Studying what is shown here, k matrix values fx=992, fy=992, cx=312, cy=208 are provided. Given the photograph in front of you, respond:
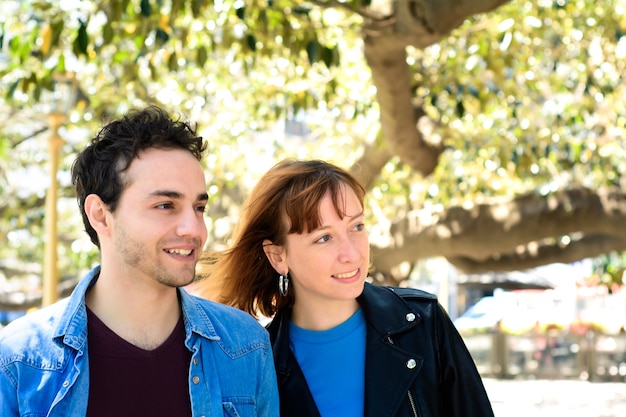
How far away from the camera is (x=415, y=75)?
8.63 m

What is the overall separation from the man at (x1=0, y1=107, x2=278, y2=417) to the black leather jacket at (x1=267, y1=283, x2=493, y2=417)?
0.58 ft

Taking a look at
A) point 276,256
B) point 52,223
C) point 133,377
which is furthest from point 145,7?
point 52,223

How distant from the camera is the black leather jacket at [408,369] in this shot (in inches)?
120

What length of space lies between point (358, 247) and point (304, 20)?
444 centimetres

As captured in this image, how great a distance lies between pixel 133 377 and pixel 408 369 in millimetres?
889

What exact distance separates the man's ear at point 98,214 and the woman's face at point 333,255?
2.17 feet

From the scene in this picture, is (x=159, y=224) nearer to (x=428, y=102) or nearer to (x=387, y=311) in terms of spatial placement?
(x=387, y=311)

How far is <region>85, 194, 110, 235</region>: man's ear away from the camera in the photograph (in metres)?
2.89

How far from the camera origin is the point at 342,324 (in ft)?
10.6

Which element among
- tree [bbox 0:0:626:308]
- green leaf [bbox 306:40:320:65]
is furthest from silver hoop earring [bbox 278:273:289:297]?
tree [bbox 0:0:626:308]

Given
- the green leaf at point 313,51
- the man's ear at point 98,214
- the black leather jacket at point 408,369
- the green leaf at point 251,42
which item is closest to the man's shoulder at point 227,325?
the black leather jacket at point 408,369

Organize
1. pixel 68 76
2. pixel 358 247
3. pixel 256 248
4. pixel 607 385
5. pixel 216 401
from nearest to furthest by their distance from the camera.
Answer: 1. pixel 216 401
2. pixel 358 247
3. pixel 256 248
4. pixel 68 76
5. pixel 607 385

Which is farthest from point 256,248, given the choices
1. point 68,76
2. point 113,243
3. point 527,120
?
point 527,120

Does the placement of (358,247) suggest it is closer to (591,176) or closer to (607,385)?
(591,176)
